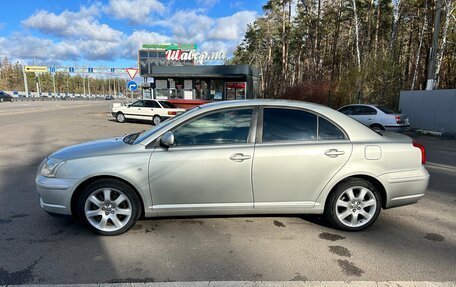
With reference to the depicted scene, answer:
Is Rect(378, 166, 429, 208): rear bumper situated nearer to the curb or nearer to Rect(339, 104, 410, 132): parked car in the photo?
the curb

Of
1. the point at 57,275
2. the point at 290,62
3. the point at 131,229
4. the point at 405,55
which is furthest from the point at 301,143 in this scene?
the point at 290,62

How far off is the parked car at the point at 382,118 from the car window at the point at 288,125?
372 inches

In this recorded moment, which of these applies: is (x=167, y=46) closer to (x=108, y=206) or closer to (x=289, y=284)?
(x=108, y=206)

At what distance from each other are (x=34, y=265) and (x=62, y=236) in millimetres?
624

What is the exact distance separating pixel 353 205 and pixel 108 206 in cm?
298

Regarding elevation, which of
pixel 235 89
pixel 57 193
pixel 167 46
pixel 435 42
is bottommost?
pixel 57 193

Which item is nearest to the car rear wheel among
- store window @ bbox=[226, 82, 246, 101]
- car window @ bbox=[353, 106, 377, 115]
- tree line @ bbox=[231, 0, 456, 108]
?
store window @ bbox=[226, 82, 246, 101]

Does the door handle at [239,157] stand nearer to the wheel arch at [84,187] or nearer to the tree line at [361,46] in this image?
the wheel arch at [84,187]

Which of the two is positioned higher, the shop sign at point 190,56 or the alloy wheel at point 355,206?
the shop sign at point 190,56

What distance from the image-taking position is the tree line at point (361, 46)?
19.3 meters

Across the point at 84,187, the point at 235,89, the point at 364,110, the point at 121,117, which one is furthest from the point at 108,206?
the point at 235,89

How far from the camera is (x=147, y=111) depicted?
18.5 meters

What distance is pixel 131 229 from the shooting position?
3.92 meters

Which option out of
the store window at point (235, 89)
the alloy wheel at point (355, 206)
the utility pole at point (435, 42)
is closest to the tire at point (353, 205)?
the alloy wheel at point (355, 206)
